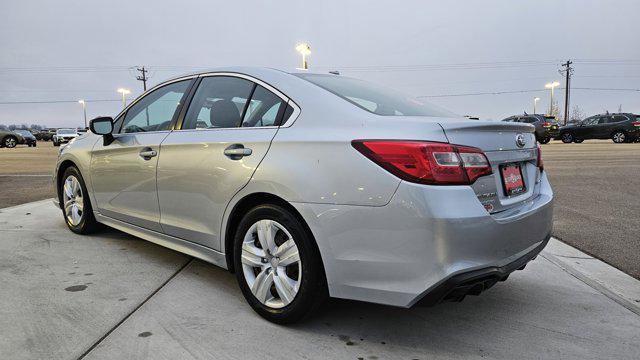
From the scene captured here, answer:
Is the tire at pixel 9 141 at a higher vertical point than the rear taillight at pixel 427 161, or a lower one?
lower

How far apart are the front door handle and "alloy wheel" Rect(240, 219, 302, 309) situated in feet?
3.92

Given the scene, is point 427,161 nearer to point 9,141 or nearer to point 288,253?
point 288,253

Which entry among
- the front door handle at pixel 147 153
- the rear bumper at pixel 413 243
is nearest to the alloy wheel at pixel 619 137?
the rear bumper at pixel 413 243

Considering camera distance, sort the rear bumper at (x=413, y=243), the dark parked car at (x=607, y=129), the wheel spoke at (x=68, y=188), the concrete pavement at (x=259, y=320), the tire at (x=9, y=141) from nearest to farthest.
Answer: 1. the rear bumper at (x=413, y=243)
2. the concrete pavement at (x=259, y=320)
3. the wheel spoke at (x=68, y=188)
4. the dark parked car at (x=607, y=129)
5. the tire at (x=9, y=141)

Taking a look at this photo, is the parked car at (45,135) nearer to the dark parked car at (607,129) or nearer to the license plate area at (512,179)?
the dark parked car at (607,129)

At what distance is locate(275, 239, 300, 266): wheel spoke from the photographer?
8.45 ft

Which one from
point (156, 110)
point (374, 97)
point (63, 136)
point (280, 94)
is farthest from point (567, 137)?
point (63, 136)

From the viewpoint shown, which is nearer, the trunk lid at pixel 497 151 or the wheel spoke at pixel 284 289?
the trunk lid at pixel 497 151

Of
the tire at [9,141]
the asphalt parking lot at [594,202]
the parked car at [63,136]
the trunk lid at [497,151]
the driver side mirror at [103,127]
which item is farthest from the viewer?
the parked car at [63,136]

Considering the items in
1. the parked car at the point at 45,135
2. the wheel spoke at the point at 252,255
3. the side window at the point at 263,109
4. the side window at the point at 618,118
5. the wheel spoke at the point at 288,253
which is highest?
the side window at the point at 263,109

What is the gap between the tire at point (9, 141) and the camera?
29.9m

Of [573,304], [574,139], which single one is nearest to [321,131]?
[573,304]

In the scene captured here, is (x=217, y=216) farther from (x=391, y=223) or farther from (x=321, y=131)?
(x=391, y=223)

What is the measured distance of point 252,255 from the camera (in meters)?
2.81
